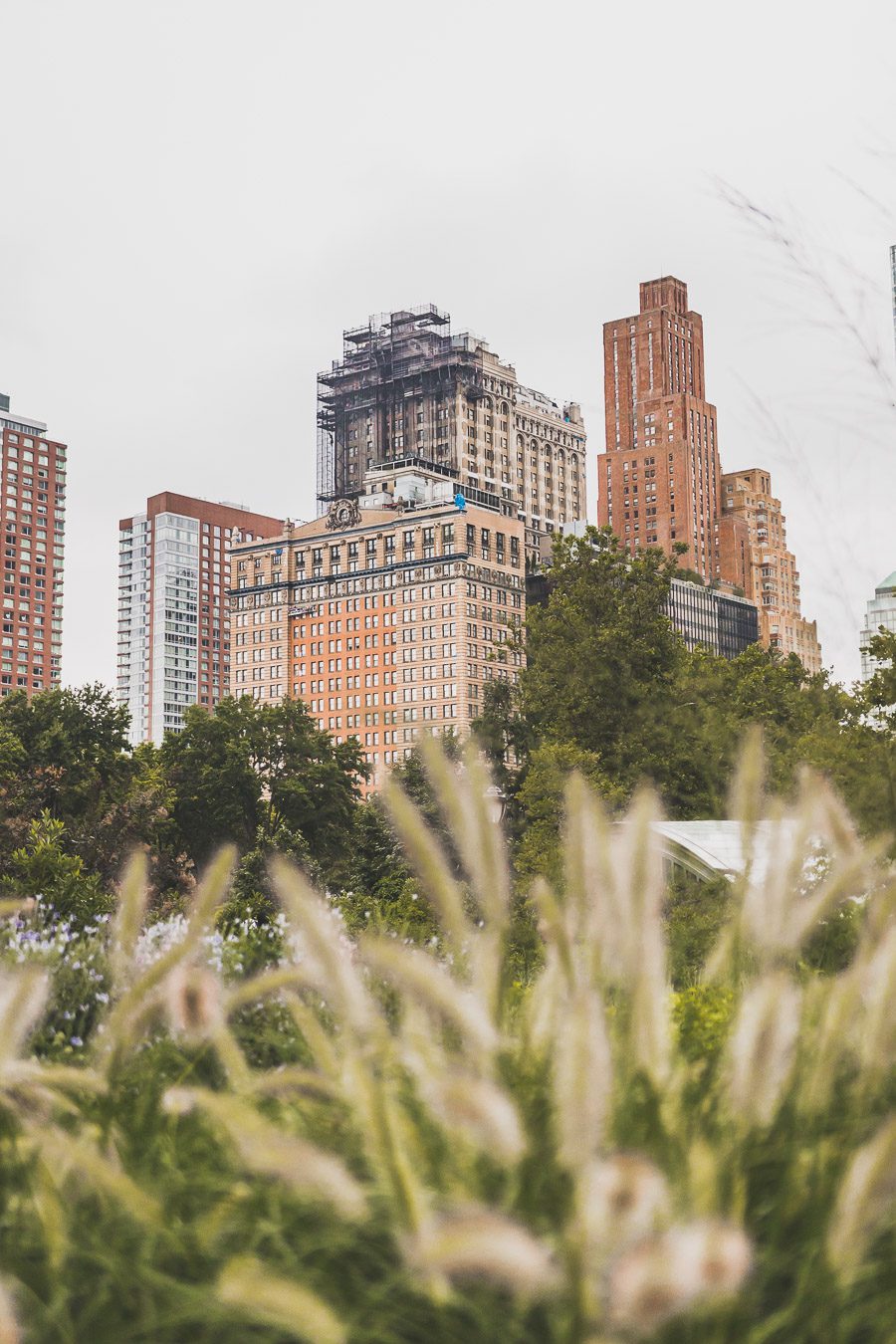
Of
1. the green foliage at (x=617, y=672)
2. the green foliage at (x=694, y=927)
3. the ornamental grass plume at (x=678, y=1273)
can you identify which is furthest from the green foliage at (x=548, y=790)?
the ornamental grass plume at (x=678, y=1273)

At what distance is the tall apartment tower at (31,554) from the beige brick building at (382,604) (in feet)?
116

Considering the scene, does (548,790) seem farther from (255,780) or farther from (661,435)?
(661,435)

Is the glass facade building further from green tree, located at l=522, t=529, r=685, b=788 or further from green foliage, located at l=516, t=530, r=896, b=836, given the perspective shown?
green tree, located at l=522, t=529, r=685, b=788

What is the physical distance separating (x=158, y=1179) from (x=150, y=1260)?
0.77ft

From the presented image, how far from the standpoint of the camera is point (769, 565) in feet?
570

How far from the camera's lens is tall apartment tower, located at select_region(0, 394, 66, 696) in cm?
16788

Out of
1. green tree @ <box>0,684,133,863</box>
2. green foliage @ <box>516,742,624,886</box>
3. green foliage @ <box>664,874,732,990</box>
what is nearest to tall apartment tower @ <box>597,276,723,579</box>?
green tree @ <box>0,684,133,863</box>

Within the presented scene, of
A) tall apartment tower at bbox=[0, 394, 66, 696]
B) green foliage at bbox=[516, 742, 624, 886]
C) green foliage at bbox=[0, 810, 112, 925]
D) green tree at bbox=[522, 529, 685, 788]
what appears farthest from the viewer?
tall apartment tower at bbox=[0, 394, 66, 696]

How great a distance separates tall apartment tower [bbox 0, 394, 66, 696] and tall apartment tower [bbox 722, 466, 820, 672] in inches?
3548

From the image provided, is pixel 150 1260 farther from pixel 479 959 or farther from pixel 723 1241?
pixel 723 1241

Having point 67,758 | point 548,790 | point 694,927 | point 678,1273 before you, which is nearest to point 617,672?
point 548,790

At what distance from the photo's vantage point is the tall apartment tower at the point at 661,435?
172 m

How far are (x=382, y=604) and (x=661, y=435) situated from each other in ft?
198

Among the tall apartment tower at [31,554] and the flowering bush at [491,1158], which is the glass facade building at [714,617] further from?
the flowering bush at [491,1158]
